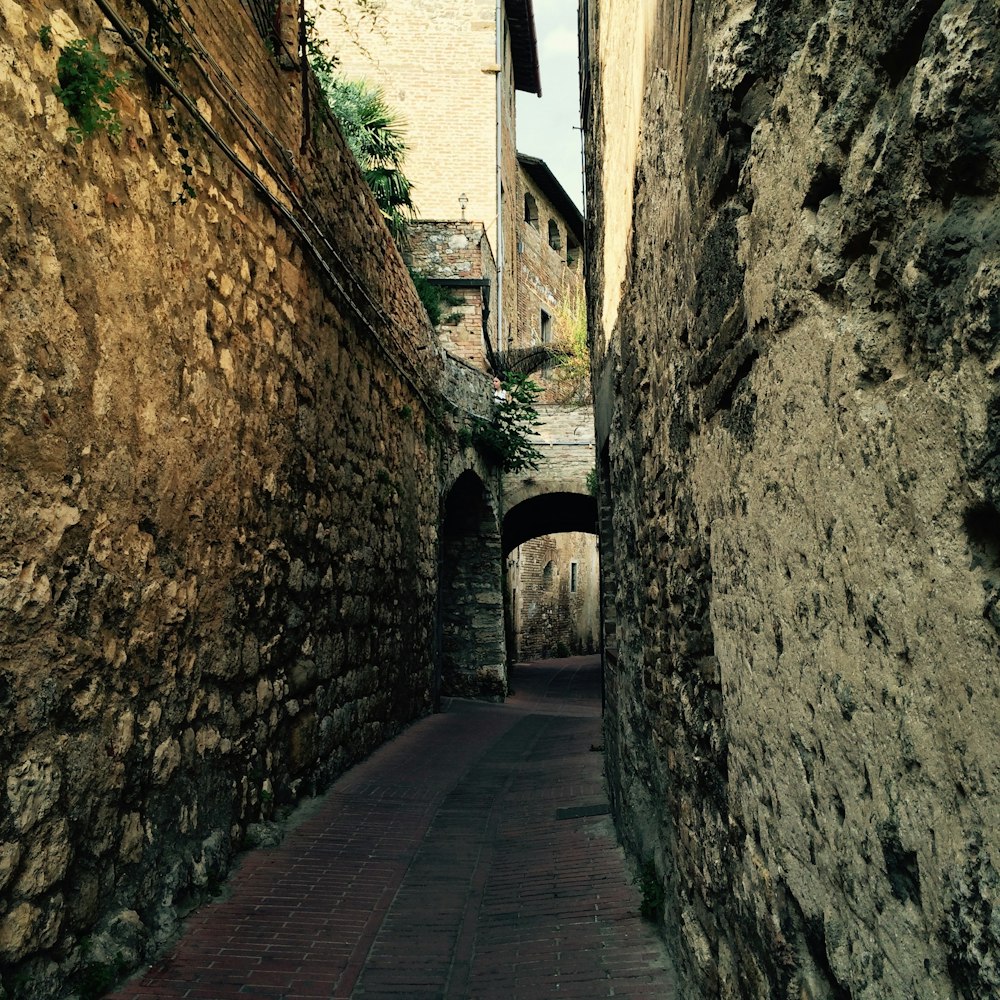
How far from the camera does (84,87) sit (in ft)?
9.36

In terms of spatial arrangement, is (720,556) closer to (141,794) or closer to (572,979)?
(572,979)

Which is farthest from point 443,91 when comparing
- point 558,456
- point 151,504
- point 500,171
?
point 151,504

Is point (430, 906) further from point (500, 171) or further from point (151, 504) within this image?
point (500, 171)

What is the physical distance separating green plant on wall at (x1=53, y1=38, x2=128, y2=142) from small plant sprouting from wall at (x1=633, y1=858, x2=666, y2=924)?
3.34m

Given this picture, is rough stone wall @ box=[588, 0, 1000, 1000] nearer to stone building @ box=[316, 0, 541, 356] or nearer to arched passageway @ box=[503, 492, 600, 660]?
arched passageway @ box=[503, 492, 600, 660]

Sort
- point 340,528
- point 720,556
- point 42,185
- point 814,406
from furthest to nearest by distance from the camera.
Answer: point 340,528, point 42,185, point 720,556, point 814,406

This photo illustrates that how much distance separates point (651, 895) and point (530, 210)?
23.9 metres

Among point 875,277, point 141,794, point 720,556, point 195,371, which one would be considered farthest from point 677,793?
point 195,371

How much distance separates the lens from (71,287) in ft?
9.27

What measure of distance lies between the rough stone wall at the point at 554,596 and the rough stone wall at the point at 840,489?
18.2 m

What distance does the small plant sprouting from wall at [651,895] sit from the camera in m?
3.46

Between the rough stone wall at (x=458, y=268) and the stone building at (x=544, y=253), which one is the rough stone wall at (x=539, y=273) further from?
the rough stone wall at (x=458, y=268)

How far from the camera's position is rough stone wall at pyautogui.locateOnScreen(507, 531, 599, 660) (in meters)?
22.9

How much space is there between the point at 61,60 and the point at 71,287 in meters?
0.69
